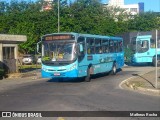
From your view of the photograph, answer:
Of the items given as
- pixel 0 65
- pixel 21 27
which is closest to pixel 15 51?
pixel 0 65

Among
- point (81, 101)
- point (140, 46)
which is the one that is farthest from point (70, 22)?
point (81, 101)

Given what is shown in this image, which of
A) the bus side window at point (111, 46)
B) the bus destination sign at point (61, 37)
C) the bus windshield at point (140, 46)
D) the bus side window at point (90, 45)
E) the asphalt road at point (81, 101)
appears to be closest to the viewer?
the asphalt road at point (81, 101)

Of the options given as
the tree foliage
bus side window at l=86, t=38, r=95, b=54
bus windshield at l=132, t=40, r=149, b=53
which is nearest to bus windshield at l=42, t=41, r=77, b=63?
bus side window at l=86, t=38, r=95, b=54

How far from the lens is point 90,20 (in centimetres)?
6278

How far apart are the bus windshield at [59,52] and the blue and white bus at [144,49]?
15.8 meters

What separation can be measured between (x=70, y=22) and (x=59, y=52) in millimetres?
39711

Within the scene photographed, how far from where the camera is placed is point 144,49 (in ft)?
112

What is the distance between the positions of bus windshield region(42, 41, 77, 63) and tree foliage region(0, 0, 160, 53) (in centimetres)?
3518

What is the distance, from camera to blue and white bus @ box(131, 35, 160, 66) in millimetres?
33906

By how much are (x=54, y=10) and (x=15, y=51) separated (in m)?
34.7

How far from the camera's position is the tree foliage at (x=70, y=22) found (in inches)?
2307

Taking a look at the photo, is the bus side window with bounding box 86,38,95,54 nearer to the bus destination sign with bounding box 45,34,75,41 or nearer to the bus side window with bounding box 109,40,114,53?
the bus destination sign with bounding box 45,34,75,41

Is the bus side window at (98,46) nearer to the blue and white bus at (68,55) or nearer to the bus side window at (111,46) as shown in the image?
the blue and white bus at (68,55)

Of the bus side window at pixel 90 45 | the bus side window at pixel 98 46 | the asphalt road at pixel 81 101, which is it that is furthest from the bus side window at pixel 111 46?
the asphalt road at pixel 81 101
